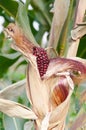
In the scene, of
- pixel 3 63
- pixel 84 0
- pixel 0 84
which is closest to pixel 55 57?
pixel 84 0

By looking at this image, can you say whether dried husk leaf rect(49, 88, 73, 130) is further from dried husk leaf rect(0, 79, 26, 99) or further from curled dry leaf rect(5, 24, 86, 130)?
dried husk leaf rect(0, 79, 26, 99)

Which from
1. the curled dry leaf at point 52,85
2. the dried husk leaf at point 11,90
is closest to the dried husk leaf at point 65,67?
the curled dry leaf at point 52,85

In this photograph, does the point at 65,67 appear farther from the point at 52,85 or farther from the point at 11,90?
the point at 11,90

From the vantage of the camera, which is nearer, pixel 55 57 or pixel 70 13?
pixel 55 57

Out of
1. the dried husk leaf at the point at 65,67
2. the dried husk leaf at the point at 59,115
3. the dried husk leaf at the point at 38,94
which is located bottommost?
the dried husk leaf at the point at 59,115

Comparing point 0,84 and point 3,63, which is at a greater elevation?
point 3,63

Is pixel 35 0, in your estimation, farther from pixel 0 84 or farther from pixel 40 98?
pixel 40 98

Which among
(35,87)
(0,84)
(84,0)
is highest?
(84,0)

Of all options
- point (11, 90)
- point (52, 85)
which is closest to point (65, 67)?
point (52, 85)

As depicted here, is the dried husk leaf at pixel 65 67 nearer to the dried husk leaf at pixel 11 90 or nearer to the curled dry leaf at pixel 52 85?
the curled dry leaf at pixel 52 85
